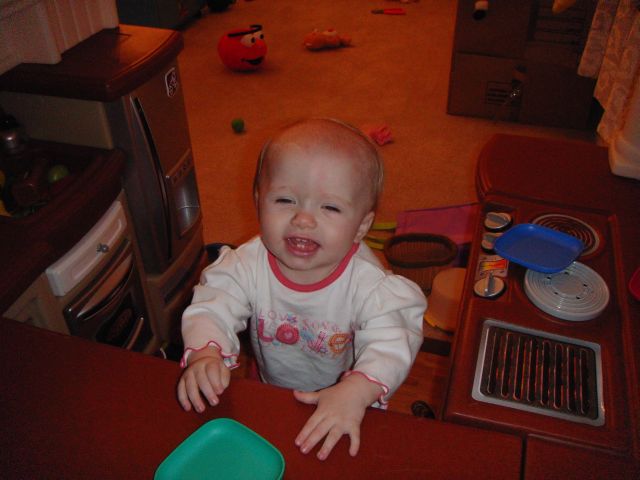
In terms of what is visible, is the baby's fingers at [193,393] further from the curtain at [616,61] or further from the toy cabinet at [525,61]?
the toy cabinet at [525,61]

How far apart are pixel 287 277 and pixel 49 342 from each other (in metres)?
0.40

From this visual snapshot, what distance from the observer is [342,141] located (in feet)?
2.73

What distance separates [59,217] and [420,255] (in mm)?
1380

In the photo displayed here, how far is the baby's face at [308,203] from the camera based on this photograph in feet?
2.66

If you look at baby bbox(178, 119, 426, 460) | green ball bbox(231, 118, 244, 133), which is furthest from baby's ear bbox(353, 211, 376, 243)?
green ball bbox(231, 118, 244, 133)

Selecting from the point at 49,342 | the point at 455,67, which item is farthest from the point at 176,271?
the point at 455,67

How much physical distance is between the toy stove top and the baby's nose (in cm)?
28

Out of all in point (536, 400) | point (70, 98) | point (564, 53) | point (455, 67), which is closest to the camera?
point (536, 400)

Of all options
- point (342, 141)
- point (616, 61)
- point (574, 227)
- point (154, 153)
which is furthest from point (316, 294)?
point (616, 61)

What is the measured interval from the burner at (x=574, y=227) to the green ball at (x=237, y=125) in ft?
7.50

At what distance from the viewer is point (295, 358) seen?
1.06 metres

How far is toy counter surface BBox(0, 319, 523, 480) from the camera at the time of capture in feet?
1.86

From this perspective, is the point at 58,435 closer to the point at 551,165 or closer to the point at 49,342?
the point at 49,342

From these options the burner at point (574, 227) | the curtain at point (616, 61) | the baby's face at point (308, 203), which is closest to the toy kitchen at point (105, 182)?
the baby's face at point (308, 203)
